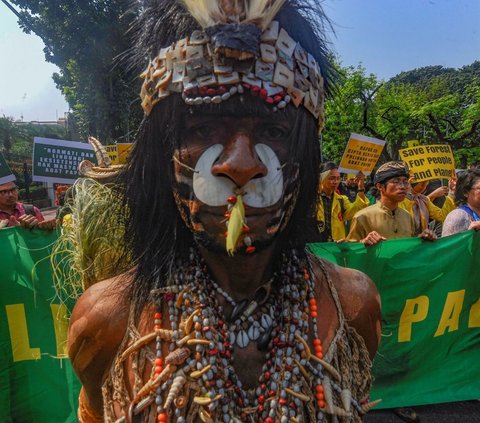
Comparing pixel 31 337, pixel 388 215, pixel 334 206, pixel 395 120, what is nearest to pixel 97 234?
pixel 31 337

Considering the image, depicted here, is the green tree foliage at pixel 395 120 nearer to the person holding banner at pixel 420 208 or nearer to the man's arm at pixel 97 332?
the person holding banner at pixel 420 208

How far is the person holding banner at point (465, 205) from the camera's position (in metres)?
4.01

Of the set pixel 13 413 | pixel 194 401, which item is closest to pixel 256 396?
pixel 194 401

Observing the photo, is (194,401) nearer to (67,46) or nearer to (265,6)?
(265,6)

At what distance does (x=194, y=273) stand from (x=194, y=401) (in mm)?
341

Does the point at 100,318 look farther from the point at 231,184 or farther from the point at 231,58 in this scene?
the point at 231,58

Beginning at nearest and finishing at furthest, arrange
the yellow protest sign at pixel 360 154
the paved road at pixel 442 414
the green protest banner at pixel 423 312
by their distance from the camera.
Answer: the green protest banner at pixel 423 312 → the paved road at pixel 442 414 → the yellow protest sign at pixel 360 154

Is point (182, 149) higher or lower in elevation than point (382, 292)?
higher

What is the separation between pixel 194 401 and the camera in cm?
122

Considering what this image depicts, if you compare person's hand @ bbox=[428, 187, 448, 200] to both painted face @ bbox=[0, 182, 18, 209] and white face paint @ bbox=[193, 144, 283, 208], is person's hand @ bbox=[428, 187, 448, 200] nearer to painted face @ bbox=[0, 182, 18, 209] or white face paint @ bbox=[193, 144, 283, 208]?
painted face @ bbox=[0, 182, 18, 209]

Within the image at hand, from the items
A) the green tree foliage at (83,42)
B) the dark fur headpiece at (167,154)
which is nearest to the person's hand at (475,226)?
the dark fur headpiece at (167,154)

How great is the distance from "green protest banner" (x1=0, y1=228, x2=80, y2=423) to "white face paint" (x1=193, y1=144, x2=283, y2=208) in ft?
6.96

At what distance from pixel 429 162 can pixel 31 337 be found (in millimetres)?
5131

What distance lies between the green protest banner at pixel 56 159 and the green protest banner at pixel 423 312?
248 cm
